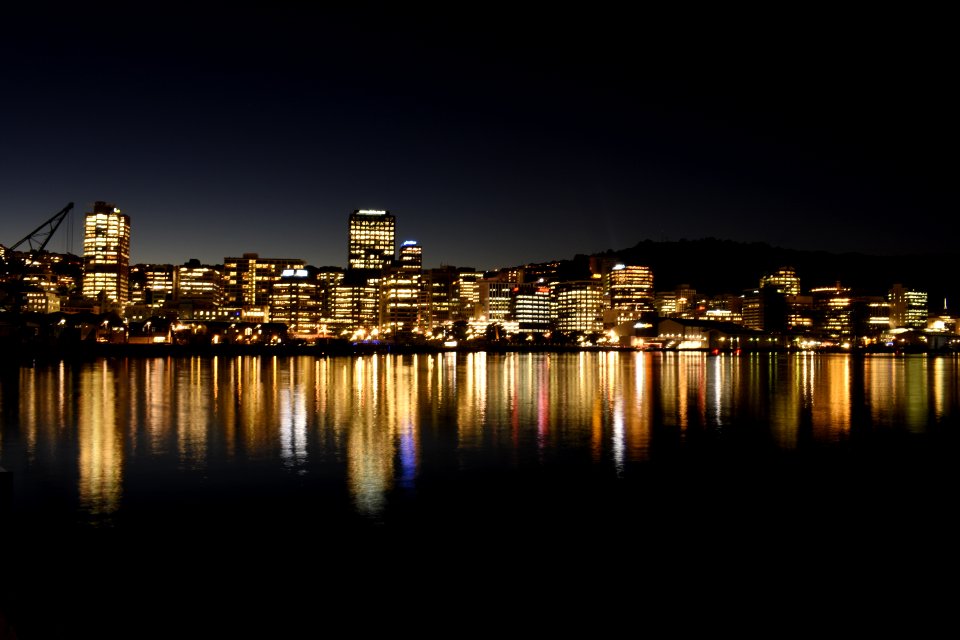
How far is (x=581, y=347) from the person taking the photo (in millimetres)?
175000

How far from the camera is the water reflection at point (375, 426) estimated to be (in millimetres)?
14683

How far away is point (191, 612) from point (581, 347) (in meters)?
169

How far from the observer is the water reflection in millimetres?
14683

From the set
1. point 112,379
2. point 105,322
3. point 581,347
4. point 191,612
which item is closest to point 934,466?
point 191,612

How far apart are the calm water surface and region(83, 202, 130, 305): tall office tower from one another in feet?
601

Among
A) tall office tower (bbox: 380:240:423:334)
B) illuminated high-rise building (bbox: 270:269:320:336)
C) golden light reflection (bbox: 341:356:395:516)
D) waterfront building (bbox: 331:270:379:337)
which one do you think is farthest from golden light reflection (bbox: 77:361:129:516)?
illuminated high-rise building (bbox: 270:269:320:336)

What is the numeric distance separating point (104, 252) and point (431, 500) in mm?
202991

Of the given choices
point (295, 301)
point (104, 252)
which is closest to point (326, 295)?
point (295, 301)

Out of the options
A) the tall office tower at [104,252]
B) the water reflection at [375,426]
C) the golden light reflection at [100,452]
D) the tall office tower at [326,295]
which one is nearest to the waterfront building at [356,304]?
the tall office tower at [326,295]

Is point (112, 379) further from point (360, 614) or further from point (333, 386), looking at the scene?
point (360, 614)

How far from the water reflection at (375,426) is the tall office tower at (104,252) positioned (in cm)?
16673

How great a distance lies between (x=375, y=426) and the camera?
21500mm

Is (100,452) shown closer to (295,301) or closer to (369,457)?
(369,457)

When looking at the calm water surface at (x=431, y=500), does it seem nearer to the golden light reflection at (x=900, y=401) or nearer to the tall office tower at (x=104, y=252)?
the golden light reflection at (x=900, y=401)
